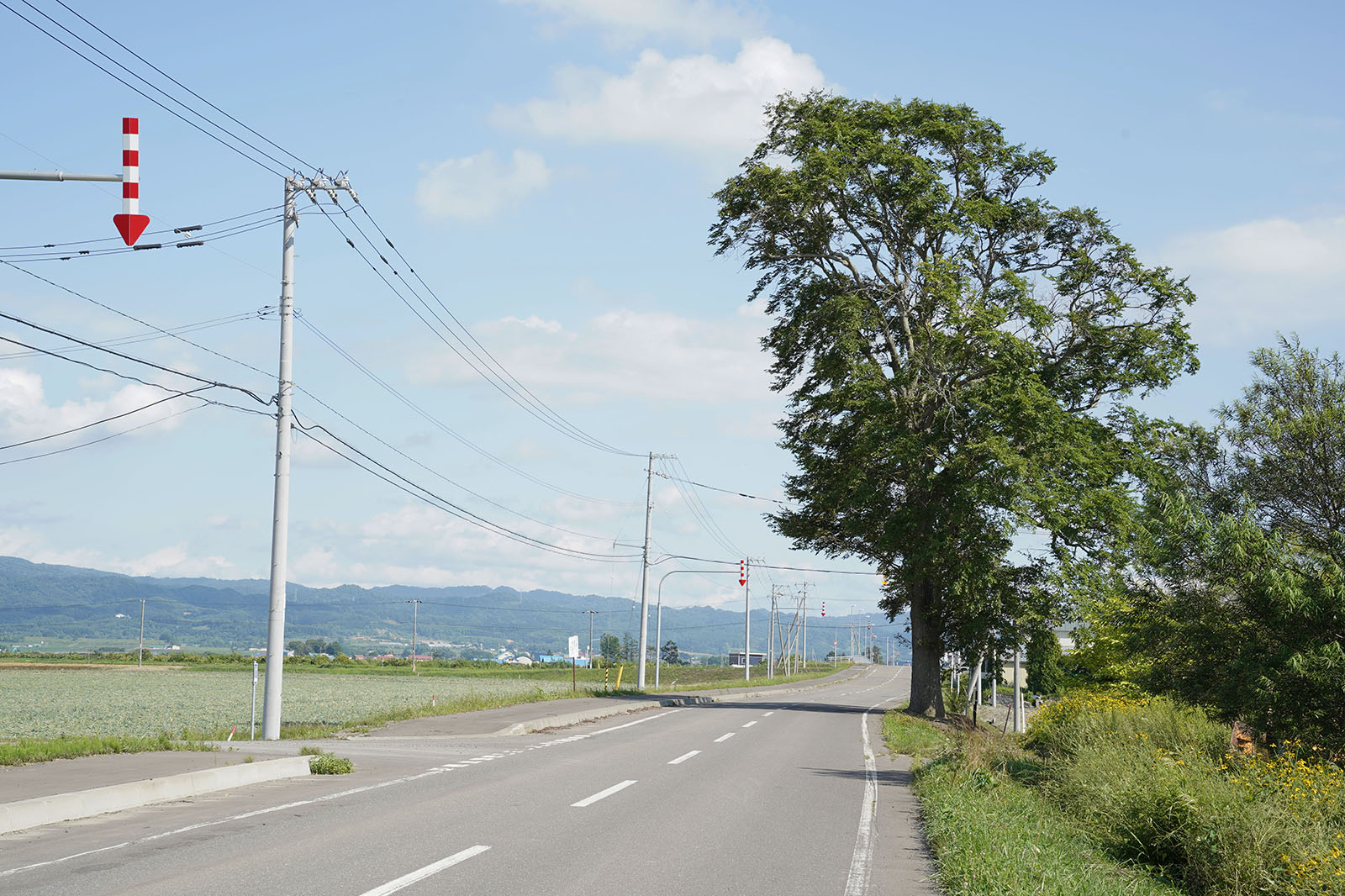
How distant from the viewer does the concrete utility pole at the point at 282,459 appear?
1984 centimetres

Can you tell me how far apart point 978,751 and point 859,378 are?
49.3ft

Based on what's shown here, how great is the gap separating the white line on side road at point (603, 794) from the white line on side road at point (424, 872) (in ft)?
10.2

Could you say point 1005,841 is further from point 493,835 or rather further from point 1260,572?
point 1260,572

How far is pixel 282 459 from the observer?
69.4 feet

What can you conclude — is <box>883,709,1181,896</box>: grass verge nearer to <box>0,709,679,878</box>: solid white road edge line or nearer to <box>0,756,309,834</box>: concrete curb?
<box>0,709,679,878</box>: solid white road edge line

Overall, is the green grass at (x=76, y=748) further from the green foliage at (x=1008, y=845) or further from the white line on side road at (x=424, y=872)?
the green foliage at (x=1008, y=845)

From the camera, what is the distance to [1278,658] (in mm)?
13844

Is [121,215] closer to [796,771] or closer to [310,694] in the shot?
[796,771]

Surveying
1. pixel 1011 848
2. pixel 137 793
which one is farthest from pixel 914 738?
pixel 137 793

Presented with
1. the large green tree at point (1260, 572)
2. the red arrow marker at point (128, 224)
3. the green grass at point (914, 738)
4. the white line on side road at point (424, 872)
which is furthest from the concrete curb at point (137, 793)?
the large green tree at point (1260, 572)

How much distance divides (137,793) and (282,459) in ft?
33.8

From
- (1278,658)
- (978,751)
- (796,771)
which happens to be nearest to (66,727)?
(796,771)

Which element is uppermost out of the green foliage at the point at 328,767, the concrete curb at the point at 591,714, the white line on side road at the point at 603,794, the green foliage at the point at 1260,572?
the green foliage at the point at 1260,572

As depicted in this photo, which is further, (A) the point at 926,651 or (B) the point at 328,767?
(A) the point at 926,651
